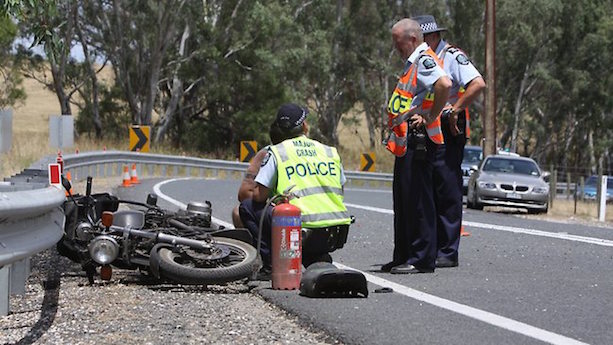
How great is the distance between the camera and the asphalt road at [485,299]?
571 centimetres

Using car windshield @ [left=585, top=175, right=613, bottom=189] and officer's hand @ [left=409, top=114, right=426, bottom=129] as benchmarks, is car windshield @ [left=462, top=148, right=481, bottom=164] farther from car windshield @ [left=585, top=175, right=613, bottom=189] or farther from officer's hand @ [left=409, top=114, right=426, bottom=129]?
officer's hand @ [left=409, top=114, right=426, bottom=129]

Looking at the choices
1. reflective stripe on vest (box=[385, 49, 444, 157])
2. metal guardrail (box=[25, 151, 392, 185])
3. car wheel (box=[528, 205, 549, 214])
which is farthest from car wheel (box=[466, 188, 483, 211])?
reflective stripe on vest (box=[385, 49, 444, 157])

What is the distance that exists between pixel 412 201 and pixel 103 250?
2415 mm

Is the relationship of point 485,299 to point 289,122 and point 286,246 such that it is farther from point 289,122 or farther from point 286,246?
point 289,122

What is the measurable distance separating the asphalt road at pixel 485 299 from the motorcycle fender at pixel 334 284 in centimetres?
8

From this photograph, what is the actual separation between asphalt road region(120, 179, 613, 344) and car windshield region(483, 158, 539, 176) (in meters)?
13.5

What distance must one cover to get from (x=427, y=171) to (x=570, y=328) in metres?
3.29

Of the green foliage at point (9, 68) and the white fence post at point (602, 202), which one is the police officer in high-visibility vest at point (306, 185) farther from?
the green foliage at point (9, 68)

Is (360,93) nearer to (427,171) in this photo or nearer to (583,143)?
(583,143)

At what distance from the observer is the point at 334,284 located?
7102 mm

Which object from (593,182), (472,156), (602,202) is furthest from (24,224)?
(593,182)

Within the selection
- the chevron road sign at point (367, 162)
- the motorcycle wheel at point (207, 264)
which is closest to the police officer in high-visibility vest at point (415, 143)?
the motorcycle wheel at point (207, 264)

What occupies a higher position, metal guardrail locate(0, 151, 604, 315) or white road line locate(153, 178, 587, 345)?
metal guardrail locate(0, 151, 604, 315)

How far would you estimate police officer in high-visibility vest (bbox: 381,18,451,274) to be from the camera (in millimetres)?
8703
